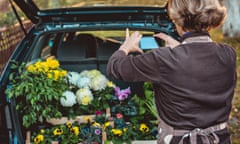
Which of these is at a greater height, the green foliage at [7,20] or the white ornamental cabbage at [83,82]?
the green foliage at [7,20]

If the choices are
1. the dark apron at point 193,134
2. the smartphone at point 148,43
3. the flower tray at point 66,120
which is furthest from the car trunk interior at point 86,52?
the dark apron at point 193,134

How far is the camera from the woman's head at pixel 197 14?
180 cm

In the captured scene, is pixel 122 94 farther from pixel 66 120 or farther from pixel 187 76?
pixel 187 76

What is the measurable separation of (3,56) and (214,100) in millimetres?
5016

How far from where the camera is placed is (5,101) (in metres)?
2.79

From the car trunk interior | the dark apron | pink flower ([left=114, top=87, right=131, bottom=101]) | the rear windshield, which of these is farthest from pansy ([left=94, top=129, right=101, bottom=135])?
the rear windshield

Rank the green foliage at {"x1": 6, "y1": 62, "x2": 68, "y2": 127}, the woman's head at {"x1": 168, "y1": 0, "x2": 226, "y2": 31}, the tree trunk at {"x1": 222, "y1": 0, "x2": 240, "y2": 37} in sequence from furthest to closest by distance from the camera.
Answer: the tree trunk at {"x1": 222, "y1": 0, "x2": 240, "y2": 37}, the green foliage at {"x1": 6, "y1": 62, "x2": 68, "y2": 127}, the woman's head at {"x1": 168, "y1": 0, "x2": 226, "y2": 31}

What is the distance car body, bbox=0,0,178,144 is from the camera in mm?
2824

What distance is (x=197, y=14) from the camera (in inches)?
70.9

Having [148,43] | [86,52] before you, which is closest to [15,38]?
[86,52]

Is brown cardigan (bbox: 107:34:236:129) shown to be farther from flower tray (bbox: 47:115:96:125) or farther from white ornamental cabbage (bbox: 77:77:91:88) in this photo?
white ornamental cabbage (bbox: 77:77:91:88)

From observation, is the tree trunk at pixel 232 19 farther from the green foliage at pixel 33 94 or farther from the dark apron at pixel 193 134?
the dark apron at pixel 193 134

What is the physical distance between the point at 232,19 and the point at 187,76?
7.70m

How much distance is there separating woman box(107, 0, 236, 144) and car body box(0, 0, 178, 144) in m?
1.20
